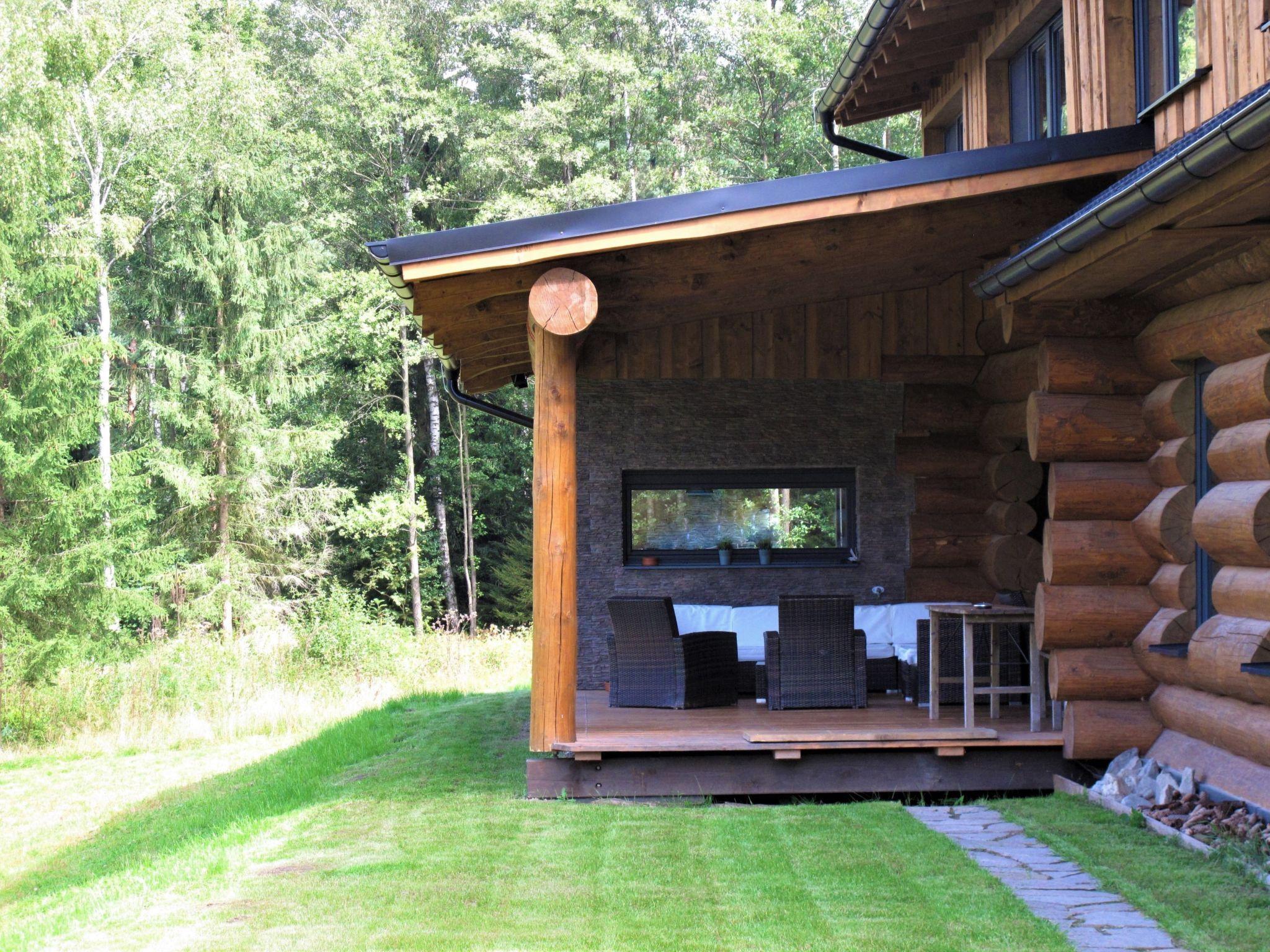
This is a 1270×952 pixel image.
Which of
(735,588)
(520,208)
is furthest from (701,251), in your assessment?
(520,208)

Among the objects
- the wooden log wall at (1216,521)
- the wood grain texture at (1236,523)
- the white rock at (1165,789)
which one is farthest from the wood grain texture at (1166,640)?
the wood grain texture at (1236,523)

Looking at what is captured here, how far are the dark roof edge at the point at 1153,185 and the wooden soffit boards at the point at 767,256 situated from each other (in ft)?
2.65

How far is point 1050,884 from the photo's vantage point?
4.73 meters

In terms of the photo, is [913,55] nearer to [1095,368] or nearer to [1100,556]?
[1095,368]

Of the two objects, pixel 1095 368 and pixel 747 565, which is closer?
pixel 1095 368

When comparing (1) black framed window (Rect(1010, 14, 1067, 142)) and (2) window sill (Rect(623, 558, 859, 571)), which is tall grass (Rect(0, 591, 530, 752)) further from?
(1) black framed window (Rect(1010, 14, 1067, 142))

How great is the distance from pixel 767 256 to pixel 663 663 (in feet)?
9.18

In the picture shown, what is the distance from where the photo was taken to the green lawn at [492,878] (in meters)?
4.19

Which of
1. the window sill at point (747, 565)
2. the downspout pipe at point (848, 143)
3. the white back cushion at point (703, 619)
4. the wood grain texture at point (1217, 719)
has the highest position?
the downspout pipe at point (848, 143)

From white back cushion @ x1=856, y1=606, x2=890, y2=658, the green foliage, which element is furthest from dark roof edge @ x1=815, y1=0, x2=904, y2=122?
the green foliage

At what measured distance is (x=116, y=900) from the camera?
5.53 meters

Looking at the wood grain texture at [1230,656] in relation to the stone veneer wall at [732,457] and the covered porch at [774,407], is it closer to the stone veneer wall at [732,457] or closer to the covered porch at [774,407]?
the covered porch at [774,407]

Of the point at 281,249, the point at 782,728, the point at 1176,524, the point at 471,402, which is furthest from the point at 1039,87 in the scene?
the point at 281,249

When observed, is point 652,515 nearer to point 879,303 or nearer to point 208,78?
point 879,303
